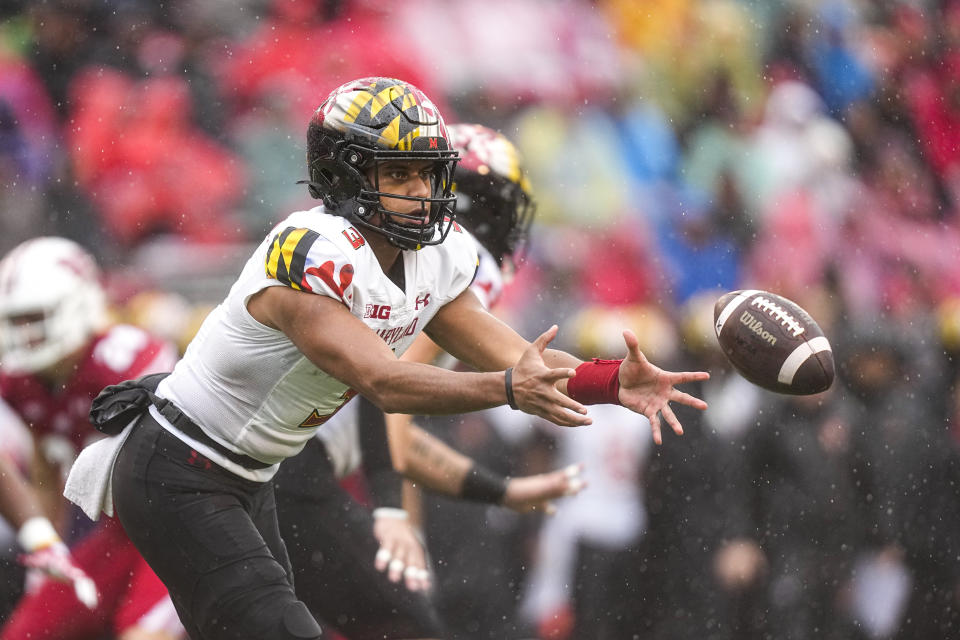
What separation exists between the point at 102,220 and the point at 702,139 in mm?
2863

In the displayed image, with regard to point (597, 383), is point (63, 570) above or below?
below

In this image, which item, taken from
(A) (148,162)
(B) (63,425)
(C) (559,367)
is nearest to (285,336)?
(C) (559,367)

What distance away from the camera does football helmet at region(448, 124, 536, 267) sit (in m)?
3.67

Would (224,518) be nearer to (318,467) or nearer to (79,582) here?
(318,467)

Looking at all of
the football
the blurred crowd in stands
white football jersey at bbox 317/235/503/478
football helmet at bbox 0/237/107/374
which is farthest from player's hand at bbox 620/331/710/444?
the blurred crowd in stands

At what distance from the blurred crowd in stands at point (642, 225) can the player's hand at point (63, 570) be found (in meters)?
1.38

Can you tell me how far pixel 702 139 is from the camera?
5.91 metres

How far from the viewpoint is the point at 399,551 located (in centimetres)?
332

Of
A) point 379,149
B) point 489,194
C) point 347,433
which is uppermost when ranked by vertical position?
point 379,149

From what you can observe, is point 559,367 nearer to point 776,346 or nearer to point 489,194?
point 776,346

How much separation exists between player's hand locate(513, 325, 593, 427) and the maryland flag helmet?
0.48m

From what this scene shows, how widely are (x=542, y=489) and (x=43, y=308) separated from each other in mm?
1856

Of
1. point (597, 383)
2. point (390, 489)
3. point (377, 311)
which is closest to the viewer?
point (597, 383)

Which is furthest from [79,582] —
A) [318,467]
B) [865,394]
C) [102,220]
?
[865,394]
